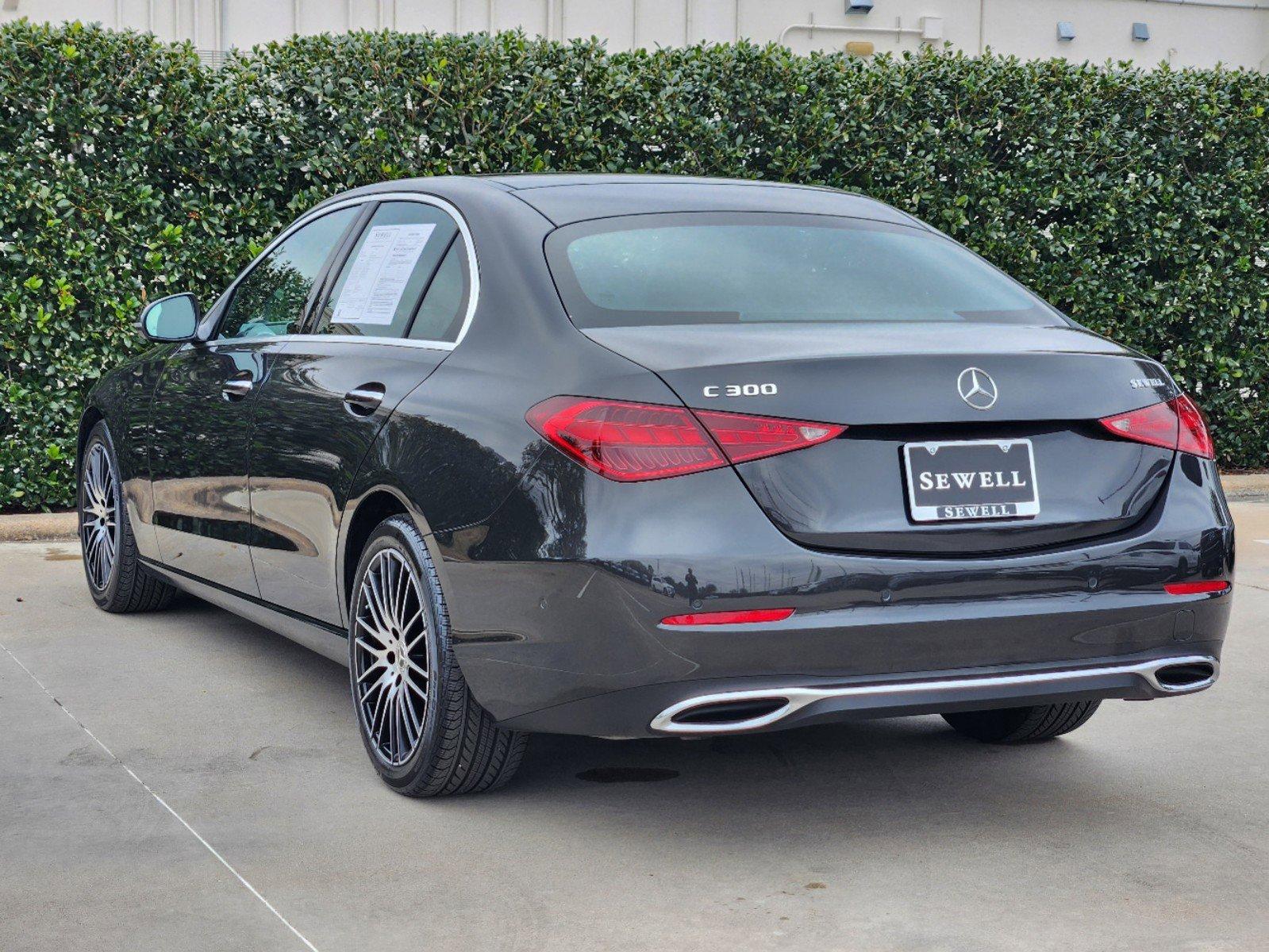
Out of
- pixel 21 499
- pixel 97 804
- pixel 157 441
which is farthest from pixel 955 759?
pixel 21 499

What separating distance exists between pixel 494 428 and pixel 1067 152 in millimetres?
7739

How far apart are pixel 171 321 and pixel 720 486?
3.03 meters

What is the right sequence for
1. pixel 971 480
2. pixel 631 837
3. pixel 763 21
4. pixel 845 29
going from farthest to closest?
pixel 845 29, pixel 763 21, pixel 631 837, pixel 971 480

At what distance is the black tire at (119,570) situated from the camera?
6.55 meters

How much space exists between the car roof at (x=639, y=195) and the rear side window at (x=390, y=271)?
87 millimetres

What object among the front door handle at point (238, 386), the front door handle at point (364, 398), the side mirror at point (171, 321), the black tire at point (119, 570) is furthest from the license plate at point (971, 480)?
the black tire at point (119, 570)

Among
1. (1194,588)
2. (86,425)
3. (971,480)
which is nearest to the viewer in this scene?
(971,480)

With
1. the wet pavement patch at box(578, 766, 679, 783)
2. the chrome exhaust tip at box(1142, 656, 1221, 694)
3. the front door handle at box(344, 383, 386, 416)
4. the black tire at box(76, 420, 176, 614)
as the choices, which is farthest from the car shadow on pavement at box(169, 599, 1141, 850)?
the black tire at box(76, 420, 176, 614)

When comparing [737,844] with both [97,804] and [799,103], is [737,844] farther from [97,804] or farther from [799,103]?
[799,103]

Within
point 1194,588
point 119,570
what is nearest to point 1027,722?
point 1194,588

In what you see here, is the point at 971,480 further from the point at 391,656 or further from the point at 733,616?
the point at 391,656

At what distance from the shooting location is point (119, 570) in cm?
663

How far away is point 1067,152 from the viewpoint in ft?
35.0

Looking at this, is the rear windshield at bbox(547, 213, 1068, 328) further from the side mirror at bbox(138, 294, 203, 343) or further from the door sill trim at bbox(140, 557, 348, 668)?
the side mirror at bbox(138, 294, 203, 343)
